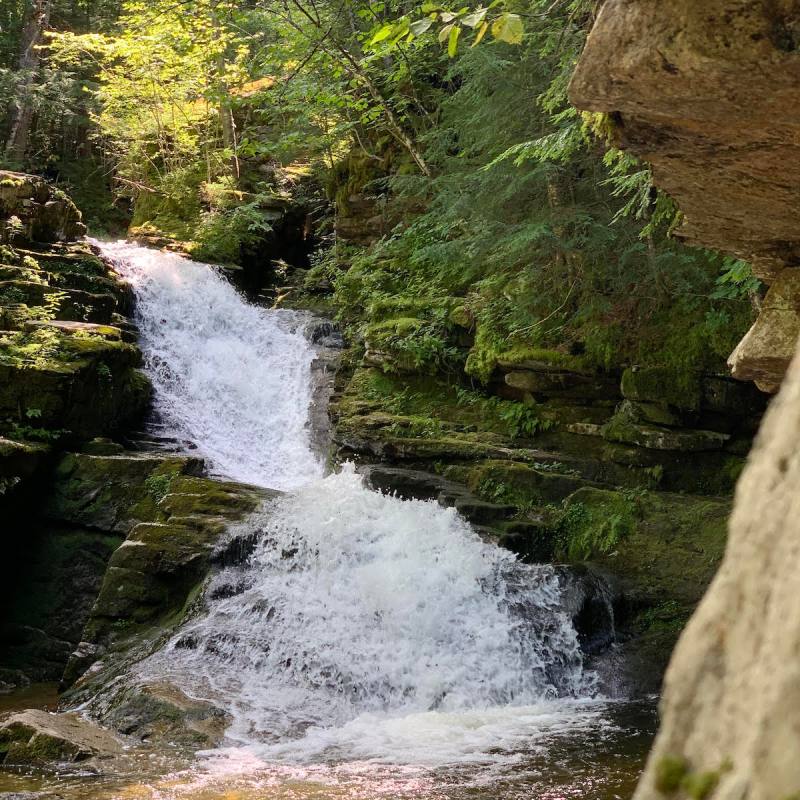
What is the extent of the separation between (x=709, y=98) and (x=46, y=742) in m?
5.85

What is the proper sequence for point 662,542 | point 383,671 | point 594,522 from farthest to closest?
point 594,522 < point 662,542 < point 383,671

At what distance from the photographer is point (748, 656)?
4.11 ft

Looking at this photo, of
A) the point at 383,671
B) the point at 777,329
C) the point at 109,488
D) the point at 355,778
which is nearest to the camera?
the point at 777,329

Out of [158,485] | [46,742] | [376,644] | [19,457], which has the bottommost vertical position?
[46,742]

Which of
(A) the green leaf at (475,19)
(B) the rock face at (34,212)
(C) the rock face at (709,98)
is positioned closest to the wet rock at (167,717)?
(C) the rock face at (709,98)

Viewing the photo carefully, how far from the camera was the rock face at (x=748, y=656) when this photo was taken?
1118 mm

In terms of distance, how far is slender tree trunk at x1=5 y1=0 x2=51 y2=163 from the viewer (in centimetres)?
2131

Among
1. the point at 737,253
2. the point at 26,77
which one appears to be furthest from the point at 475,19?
the point at 26,77

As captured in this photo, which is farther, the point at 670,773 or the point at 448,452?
the point at 448,452

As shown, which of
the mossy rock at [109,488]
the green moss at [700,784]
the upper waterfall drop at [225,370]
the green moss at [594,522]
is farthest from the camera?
the upper waterfall drop at [225,370]

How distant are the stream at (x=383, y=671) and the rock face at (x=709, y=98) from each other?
3631mm

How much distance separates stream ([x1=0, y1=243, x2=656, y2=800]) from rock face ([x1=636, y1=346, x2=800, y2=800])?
420cm

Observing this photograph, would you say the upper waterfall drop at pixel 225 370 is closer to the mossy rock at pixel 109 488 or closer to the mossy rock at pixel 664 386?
the mossy rock at pixel 109 488

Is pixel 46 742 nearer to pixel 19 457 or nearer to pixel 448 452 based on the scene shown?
pixel 19 457
